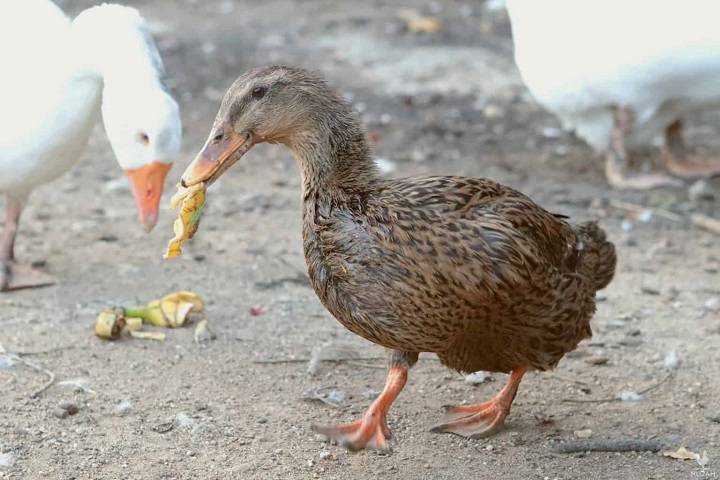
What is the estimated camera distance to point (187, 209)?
3508 mm

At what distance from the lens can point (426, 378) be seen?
14.2 ft

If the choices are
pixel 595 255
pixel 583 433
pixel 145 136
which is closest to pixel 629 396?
pixel 583 433

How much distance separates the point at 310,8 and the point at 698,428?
708 cm

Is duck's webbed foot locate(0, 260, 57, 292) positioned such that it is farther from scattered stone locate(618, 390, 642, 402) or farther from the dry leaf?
the dry leaf

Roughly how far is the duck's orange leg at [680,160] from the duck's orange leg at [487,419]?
11.3 feet

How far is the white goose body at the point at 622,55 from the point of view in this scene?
6.05 meters

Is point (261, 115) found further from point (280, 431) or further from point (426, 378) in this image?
point (426, 378)

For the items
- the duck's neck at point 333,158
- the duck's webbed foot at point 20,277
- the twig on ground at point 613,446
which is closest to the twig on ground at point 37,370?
the duck's webbed foot at point 20,277

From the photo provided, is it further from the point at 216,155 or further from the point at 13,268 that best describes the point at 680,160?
the point at 216,155

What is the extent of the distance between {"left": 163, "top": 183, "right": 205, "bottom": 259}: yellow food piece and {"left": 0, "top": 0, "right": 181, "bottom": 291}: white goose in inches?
34.7

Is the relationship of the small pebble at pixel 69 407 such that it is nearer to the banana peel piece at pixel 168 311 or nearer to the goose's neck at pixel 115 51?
the banana peel piece at pixel 168 311

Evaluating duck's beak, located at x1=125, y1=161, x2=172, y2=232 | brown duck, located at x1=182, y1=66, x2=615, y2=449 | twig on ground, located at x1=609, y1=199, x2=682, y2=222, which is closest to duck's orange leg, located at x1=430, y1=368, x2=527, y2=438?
brown duck, located at x1=182, y1=66, x2=615, y2=449

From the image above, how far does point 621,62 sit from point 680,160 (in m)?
1.07

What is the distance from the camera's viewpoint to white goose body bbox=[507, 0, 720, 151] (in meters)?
6.05
